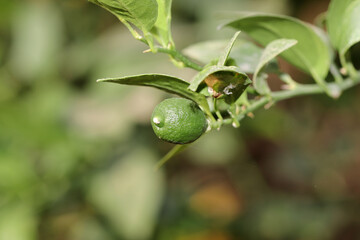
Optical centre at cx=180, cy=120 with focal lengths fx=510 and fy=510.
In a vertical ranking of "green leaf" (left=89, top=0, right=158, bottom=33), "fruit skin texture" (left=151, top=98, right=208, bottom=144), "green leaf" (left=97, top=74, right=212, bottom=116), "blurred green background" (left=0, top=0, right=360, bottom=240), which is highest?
"green leaf" (left=89, top=0, right=158, bottom=33)

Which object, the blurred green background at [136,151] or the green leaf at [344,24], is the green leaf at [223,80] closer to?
the green leaf at [344,24]

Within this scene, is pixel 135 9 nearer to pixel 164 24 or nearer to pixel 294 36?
pixel 164 24

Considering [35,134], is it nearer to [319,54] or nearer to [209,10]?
[209,10]

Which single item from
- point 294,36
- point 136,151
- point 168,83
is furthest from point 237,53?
point 136,151

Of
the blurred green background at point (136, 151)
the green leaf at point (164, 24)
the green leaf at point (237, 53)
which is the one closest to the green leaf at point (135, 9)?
the green leaf at point (164, 24)

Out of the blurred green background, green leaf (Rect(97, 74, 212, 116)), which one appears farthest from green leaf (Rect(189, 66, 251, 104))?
the blurred green background

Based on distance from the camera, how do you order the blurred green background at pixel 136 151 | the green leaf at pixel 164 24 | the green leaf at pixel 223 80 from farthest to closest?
the blurred green background at pixel 136 151, the green leaf at pixel 164 24, the green leaf at pixel 223 80

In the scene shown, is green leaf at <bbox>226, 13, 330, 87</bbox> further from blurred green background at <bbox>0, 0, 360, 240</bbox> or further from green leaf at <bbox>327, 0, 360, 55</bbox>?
blurred green background at <bbox>0, 0, 360, 240</bbox>
